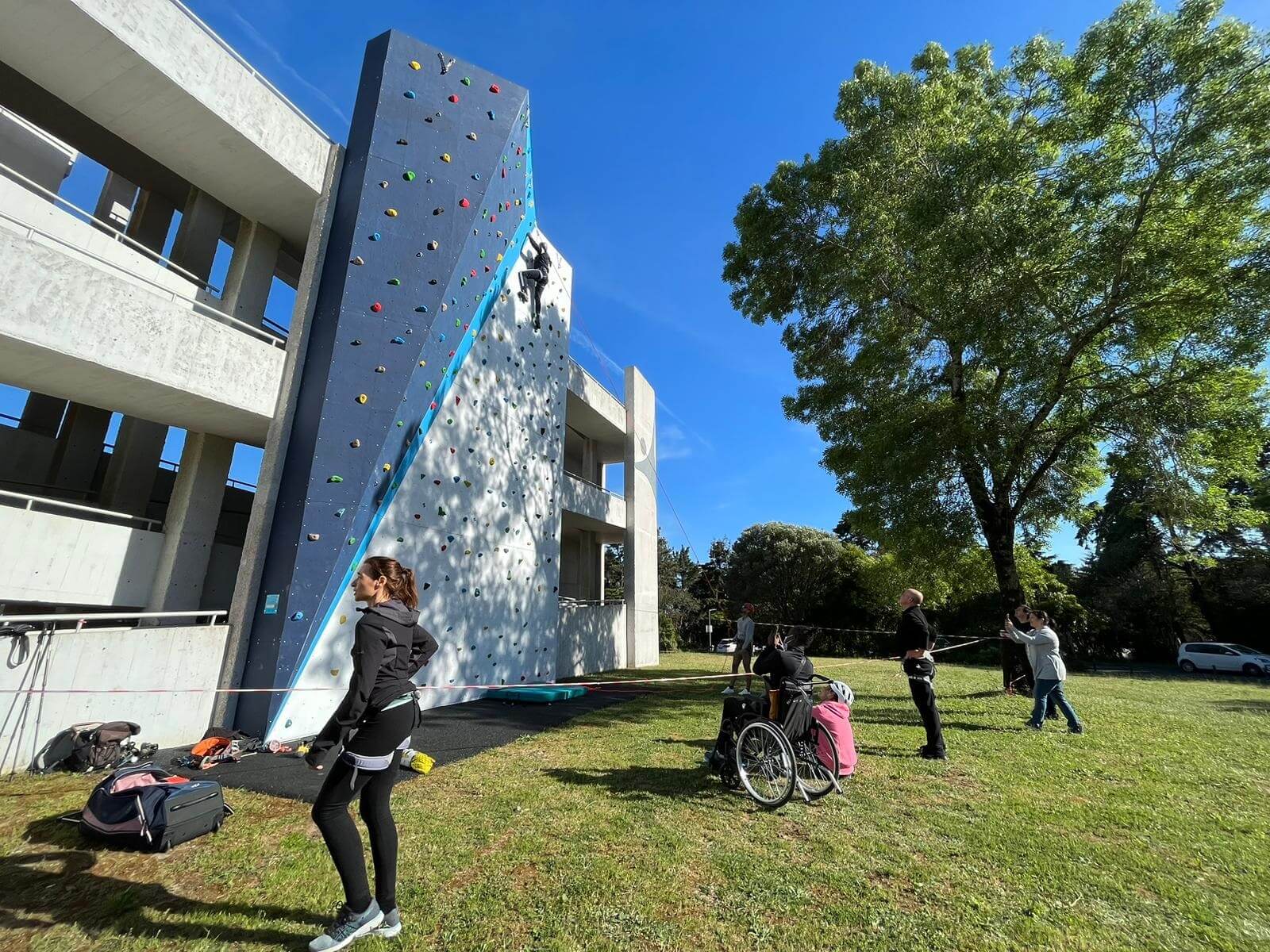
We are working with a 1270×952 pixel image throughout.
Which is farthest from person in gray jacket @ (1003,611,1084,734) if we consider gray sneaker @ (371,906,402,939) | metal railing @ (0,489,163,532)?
metal railing @ (0,489,163,532)

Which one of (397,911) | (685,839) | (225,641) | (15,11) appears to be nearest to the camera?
(397,911)

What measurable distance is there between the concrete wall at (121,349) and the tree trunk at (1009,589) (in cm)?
1345

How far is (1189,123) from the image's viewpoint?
28.8 ft

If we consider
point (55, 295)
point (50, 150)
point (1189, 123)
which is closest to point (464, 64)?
point (50, 150)

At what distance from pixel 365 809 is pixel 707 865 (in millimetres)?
2339

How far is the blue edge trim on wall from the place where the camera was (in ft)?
23.6

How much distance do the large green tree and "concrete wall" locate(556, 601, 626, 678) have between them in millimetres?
7819

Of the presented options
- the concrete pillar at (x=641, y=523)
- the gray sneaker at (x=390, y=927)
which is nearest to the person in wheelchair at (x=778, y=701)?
the gray sneaker at (x=390, y=927)

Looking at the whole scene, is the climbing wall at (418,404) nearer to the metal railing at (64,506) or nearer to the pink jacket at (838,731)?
the metal railing at (64,506)

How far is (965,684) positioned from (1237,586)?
72.8 feet

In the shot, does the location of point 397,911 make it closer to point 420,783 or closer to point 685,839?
point 685,839

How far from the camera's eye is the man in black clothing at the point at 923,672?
21.0 ft

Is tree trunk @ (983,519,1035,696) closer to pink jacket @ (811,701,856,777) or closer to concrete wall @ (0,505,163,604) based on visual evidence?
pink jacket @ (811,701,856,777)

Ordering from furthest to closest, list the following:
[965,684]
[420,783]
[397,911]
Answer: [965,684] → [420,783] → [397,911]
